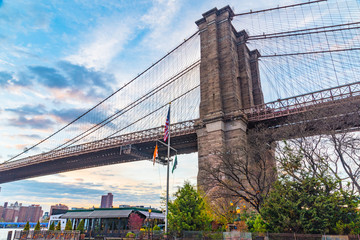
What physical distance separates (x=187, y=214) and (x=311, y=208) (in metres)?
8.79

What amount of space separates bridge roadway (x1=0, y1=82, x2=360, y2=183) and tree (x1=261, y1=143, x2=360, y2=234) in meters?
6.65

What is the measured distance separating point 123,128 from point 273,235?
2015 inches

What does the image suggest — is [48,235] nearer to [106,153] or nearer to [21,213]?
[106,153]

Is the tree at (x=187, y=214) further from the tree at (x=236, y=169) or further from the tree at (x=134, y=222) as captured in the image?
the tree at (x=134, y=222)

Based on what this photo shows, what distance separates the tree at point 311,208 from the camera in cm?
1533

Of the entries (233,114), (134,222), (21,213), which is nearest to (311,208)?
(233,114)

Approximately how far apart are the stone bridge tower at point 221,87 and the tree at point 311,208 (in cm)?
1217

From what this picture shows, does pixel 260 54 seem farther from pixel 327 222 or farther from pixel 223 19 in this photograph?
pixel 327 222

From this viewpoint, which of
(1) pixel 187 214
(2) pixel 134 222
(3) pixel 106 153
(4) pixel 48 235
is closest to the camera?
(1) pixel 187 214

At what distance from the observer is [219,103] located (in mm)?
33625

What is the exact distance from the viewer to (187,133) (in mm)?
37438

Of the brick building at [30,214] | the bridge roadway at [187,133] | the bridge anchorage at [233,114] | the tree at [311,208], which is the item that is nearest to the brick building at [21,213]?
the brick building at [30,214]

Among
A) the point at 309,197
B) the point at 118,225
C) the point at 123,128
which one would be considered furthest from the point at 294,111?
the point at 123,128

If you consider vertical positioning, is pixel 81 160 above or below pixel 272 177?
above
